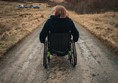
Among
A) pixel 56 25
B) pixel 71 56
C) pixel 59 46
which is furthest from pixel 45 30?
pixel 71 56

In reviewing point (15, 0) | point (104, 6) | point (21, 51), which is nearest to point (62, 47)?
point (21, 51)

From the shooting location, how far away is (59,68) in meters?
8.77

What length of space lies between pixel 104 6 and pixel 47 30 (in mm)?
33491

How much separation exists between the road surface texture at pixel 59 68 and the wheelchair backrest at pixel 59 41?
61 cm

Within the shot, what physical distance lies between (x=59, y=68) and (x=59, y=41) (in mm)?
863

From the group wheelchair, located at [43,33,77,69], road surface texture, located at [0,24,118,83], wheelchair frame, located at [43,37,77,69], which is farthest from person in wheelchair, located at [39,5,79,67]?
road surface texture, located at [0,24,118,83]

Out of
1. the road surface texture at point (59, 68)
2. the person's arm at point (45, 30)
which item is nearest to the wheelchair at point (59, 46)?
the person's arm at point (45, 30)

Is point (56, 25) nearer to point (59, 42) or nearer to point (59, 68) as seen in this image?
point (59, 42)

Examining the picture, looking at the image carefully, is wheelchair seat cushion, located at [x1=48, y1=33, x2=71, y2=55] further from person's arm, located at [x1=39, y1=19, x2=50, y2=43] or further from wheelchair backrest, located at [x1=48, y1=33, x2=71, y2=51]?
person's arm, located at [x1=39, y1=19, x2=50, y2=43]

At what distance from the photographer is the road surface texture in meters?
7.76

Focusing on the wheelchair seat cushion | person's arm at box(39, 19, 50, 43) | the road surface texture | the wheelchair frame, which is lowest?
the road surface texture

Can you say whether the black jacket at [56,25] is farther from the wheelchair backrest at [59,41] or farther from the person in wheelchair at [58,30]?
the wheelchair backrest at [59,41]

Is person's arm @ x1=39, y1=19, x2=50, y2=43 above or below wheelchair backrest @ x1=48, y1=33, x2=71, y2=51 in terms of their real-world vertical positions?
above

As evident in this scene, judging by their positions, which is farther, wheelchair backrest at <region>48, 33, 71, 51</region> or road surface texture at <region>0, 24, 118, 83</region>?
wheelchair backrest at <region>48, 33, 71, 51</region>
